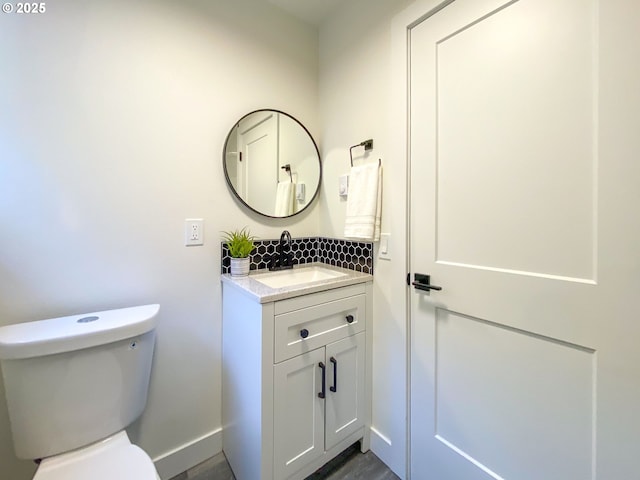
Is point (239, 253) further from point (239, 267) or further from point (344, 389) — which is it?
point (344, 389)

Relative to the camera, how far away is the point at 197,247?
141cm

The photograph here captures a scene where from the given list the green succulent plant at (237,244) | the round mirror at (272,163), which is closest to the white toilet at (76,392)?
the green succulent plant at (237,244)

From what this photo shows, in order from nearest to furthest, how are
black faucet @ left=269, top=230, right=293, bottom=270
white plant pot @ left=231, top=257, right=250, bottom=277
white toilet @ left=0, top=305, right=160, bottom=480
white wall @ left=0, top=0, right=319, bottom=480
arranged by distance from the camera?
1. white toilet @ left=0, top=305, right=160, bottom=480
2. white wall @ left=0, top=0, right=319, bottom=480
3. white plant pot @ left=231, top=257, right=250, bottom=277
4. black faucet @ left=269, top=230, right=293, bottom=270

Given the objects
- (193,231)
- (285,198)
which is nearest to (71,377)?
(193,231)

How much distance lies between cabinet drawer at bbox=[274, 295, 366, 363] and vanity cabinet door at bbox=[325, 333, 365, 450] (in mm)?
60

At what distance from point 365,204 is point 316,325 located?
0.65 m

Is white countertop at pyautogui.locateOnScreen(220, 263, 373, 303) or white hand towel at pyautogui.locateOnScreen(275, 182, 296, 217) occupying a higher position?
white hand towel at pyautogui.locateOnScreen(275, 182, 296, 217)

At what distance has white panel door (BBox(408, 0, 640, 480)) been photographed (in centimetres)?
78

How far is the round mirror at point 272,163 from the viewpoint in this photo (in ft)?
5.02

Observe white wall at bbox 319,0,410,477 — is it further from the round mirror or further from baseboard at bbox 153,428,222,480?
baseboard at bbox 153,428,222,480

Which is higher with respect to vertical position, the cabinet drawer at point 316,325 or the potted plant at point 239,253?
the potted plant at point 239,253

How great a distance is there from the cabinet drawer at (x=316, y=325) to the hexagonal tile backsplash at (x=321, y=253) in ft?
0.74

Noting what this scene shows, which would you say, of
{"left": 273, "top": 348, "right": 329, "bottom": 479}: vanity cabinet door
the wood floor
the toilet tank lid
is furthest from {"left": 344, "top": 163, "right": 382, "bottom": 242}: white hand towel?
the wood floor

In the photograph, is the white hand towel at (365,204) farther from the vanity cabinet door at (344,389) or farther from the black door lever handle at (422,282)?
the vanity cabinet door at (344,389)
